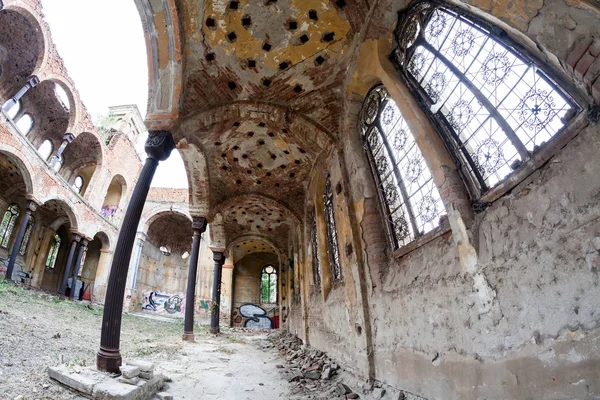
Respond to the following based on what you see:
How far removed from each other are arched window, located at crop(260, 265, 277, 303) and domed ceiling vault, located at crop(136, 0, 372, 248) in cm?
1345

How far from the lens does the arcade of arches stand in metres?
1.88

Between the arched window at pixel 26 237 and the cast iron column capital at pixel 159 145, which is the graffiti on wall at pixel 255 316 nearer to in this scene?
the arched window at pixel 26 237

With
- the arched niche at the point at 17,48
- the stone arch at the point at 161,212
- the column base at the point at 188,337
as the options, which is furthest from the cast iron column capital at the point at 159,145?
the stone arch at the point at 161,212

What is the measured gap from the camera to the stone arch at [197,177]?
8027 millimetres

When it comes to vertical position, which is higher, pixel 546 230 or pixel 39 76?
pixel 39 76

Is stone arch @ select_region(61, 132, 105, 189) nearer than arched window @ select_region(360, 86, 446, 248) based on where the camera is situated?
No

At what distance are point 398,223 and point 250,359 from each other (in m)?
5.31

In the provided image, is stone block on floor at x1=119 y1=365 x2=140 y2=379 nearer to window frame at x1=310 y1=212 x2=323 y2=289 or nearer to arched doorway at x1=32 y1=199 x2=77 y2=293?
window frame at x1=310 y1=212 x2=323 y2=289

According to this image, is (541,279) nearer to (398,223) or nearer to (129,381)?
(398,223)

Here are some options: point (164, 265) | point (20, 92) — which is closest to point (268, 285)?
point (164, 265)

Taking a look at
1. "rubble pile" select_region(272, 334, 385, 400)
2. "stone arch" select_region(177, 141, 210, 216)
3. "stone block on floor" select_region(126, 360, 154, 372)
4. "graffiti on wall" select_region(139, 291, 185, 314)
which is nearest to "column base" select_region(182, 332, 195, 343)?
"rubble pile" select_region(272, 334, 385, 400)

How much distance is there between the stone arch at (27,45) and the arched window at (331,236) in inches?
581

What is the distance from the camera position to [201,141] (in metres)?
7.61

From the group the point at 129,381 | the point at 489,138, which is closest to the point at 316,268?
the point at 129,381
